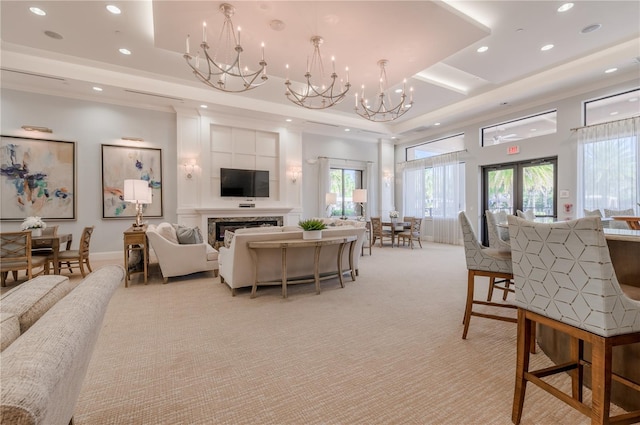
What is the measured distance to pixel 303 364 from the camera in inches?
84.8

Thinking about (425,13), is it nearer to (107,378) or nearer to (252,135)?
(107,378)

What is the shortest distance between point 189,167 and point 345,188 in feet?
16.0

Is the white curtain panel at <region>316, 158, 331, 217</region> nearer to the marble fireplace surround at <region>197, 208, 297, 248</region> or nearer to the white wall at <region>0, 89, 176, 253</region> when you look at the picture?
the marble fireplace surround at <region>197, 208, 297, 248</region>

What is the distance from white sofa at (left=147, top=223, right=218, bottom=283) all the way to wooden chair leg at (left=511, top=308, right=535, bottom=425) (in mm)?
4233

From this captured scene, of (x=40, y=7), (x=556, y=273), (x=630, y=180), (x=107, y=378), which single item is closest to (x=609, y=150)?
(x=630, y=180)

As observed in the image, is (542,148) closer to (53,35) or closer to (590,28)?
(590,28)

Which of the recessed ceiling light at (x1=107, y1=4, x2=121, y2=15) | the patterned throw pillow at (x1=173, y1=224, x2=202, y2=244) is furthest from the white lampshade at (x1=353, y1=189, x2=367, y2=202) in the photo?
the recessed ceiling light at (x1=107, y1=4, x2=121, y2=15)

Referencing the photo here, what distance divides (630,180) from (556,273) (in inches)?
229

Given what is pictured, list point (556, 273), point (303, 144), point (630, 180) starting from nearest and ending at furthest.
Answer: point (556, 273)
point (630, 180)
point (303, 144)

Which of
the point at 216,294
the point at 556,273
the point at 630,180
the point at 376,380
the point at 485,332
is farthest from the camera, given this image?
the point at 630,180

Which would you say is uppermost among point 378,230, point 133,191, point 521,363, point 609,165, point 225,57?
point 225,57

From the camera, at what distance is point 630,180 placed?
5117mm

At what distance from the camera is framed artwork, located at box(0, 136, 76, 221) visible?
17.8 ft

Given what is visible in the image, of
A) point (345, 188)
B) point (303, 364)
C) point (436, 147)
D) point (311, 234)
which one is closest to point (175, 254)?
point (311, 234)
